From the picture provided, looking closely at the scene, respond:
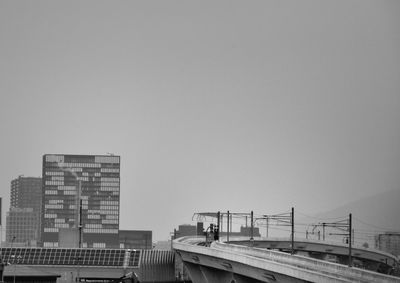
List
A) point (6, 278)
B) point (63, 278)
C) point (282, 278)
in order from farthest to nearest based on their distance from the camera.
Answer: point (63, 278) < point (6, 278) < point (282, 278)

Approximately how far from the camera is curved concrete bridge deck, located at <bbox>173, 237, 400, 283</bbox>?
271ft

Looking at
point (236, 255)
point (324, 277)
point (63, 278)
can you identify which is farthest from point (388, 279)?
point (63, 278)

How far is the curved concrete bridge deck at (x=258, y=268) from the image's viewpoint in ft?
271

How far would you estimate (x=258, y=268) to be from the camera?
343 feet

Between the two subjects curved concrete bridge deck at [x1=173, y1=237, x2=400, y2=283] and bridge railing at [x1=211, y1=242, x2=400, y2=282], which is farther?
curved concrete bridge deck at [x1=173, y1=237, x2=400, y2=283]

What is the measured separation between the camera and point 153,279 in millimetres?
185625

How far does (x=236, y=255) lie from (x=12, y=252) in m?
85.8

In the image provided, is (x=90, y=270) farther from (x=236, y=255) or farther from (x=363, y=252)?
(x=236, y=255)

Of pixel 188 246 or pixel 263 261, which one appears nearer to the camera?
pixel 263 261

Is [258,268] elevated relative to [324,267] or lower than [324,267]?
lower

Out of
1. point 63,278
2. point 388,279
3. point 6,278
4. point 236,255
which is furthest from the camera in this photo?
point 63,278

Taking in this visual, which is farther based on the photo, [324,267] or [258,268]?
[258,268]

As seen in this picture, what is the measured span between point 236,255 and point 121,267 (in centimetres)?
7601

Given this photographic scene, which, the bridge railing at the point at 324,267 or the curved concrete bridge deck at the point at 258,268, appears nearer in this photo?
the bridge railing at the point at 324,267
